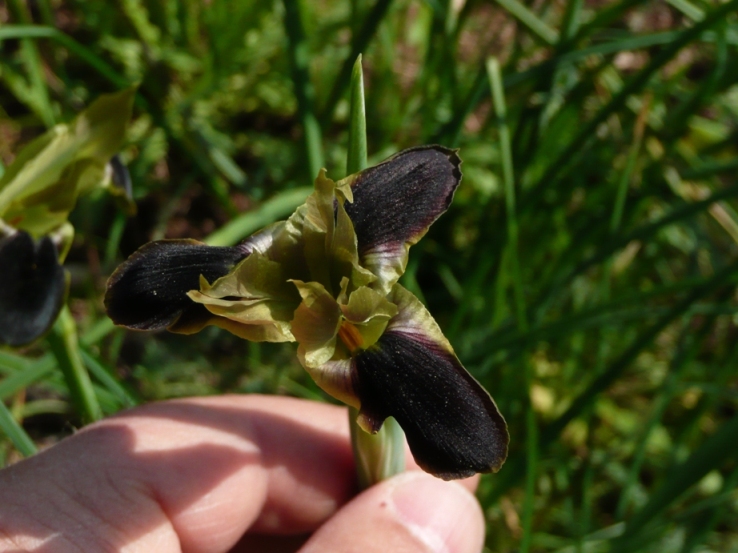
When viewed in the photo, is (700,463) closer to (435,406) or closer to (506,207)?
(435,406)

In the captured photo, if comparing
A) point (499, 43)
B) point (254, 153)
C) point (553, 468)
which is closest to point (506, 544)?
point (553, 468)

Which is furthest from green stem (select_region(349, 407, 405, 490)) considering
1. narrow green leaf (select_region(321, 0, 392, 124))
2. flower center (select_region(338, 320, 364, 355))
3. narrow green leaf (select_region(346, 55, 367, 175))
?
narrow green leaf (select_region(321, 0, 392, 124))

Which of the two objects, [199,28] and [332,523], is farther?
[199,28]

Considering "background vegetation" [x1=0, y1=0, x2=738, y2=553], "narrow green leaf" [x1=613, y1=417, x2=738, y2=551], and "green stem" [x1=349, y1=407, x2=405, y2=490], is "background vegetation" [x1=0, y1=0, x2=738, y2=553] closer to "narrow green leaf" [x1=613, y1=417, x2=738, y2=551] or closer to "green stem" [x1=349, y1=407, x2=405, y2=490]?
"narrow green leaf" [x1=613, y1=417, x2=738, y2=551]

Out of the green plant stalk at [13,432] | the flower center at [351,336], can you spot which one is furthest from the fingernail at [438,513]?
the green plant stalk at [13,432]

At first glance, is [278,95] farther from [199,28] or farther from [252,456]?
[252,456]

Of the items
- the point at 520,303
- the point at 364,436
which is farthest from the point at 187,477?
the point at 520,303
